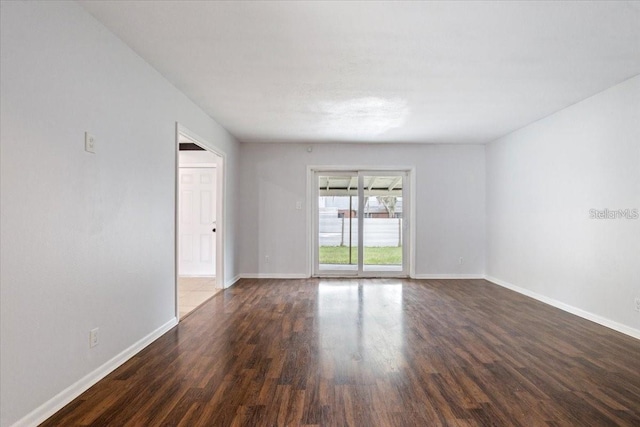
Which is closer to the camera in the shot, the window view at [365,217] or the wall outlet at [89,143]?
the wall outlet at [89,143]

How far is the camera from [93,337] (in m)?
2.36

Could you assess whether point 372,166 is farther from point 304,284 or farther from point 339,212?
point 304,284

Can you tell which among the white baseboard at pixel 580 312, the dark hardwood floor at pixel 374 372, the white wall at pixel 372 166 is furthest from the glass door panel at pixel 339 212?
the white baseboard at pixel 580 312

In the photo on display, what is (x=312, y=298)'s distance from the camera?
4840 mm

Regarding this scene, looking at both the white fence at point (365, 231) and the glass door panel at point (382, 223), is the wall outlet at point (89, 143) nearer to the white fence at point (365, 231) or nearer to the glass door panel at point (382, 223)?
the white fence at point (365, 231)

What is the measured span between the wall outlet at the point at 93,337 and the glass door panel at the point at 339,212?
442 centimetres

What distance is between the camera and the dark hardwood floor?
6.57ft

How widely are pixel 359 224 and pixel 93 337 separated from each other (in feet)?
15.5

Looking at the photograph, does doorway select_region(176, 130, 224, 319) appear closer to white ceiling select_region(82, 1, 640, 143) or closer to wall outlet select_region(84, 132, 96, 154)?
white ceiling select_region(82, 1, 640, 143)

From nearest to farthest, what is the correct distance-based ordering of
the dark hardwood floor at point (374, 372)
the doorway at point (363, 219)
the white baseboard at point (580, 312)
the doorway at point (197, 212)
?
the dark hardwood floor at point (374, 372), the white baseboard at point (580, 312), the doorway at point (197, 212), the doorway at point (363, 219)

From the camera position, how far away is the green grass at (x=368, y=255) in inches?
258

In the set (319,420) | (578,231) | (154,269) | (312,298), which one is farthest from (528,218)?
(154,269)

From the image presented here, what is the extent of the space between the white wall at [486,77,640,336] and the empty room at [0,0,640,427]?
0.09 ft

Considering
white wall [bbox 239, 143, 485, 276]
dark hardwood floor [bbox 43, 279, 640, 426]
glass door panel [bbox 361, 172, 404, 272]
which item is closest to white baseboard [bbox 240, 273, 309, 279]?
white wall [bbox 239, 143, 485, 276]
